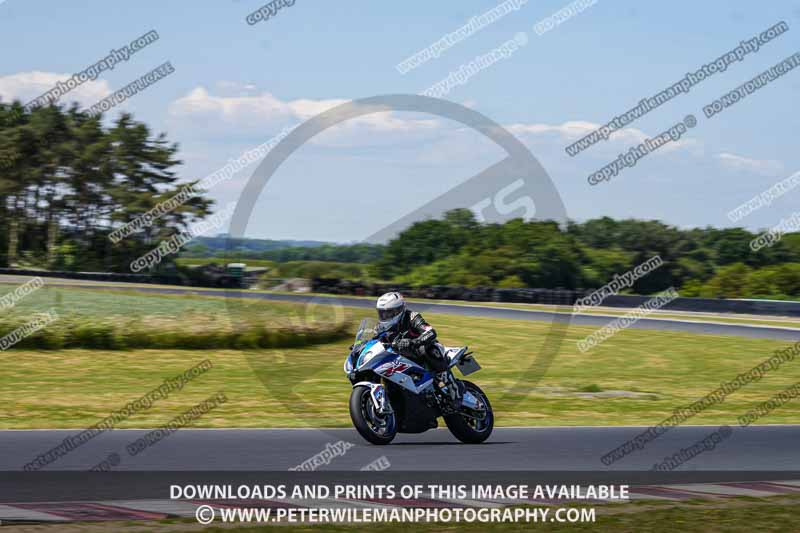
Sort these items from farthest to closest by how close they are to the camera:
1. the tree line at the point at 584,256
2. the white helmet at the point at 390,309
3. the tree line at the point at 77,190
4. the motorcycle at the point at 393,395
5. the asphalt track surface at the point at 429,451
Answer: the tree line at the point at 77,190, the tree line at the point at 584,256, the white helmet at the point at 390,309, the motorcycle at the point at 393,395, the asphalt track surface at the point at 429,451

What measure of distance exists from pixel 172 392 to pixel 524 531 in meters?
11.7

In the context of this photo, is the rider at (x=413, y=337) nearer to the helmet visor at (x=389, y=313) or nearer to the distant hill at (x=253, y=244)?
the helmet visor at (x=389, y=313)

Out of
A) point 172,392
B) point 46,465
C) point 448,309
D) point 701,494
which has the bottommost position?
point 701,494

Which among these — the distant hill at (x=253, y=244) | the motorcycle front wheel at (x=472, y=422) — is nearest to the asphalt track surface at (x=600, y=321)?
the distant hill at (x=253, y=244)

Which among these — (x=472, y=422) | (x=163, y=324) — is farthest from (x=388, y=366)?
(x=163, y=324)

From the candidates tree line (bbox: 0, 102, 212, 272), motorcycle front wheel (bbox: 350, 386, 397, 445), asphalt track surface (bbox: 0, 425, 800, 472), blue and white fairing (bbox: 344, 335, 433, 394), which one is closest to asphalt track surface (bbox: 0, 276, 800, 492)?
asphalt track surface (bbox: 0, 425, 800, 472)

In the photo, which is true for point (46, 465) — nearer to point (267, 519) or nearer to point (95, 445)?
point (95, 445)

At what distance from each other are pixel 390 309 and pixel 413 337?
46 cm

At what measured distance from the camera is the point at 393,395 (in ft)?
36.6

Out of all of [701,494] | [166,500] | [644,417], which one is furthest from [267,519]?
[644,417]

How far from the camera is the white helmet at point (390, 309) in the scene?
36.3ft

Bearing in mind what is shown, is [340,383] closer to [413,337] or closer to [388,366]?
[413,337]

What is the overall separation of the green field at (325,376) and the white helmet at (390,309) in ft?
9.84

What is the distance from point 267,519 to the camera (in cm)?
735
